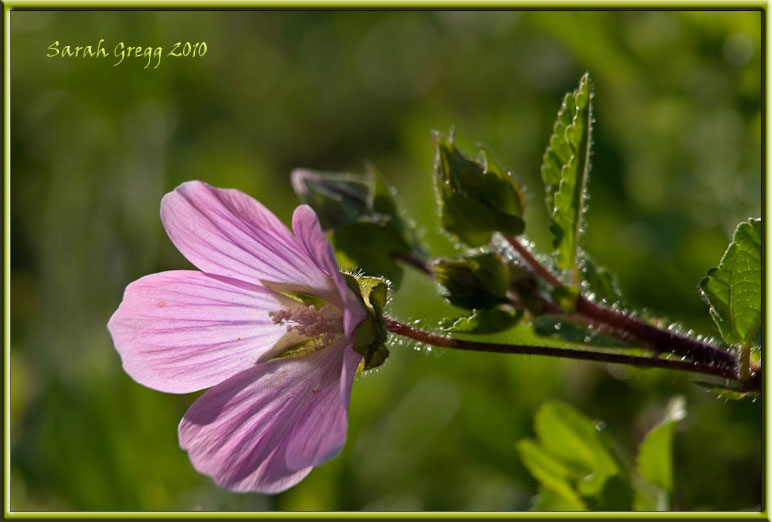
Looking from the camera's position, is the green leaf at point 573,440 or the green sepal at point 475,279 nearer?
the green sepal at point 475,279

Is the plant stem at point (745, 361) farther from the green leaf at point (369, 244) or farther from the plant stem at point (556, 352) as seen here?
the green leaf at point (369, 244)

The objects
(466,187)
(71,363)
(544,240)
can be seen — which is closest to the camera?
(466,187)

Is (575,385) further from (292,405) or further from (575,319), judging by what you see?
(292,405)

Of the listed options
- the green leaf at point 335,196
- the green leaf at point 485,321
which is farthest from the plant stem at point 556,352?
the green leaf at point 335,196

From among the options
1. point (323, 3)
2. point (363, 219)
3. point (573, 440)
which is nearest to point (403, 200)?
point (323, 3)

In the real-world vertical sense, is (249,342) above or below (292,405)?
above

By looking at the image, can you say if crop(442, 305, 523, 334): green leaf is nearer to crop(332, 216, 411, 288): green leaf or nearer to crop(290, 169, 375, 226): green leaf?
crop(332, 216, 411, 288): green leaf

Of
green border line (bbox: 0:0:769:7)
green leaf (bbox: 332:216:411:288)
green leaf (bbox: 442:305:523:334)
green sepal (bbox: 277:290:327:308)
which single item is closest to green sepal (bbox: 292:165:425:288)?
green leaf (bbox: 332:216:411:288)

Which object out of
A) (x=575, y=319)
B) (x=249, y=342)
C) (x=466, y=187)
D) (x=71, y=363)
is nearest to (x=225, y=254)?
(x=249, y=342)
